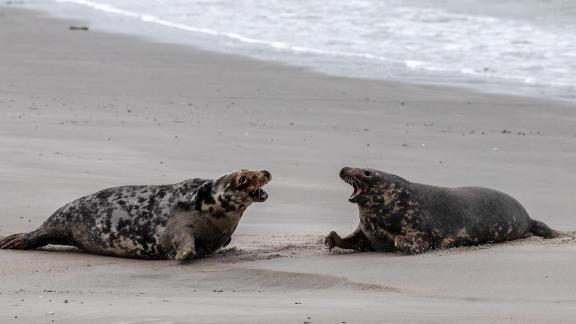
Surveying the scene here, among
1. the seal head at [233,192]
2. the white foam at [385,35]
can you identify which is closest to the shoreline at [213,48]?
the white foam at [385,35]

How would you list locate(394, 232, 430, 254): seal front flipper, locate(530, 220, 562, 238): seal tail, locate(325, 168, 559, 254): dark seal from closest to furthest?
locate(394, 232, 430, 254): seal front flipper, locate(325, 168, 559, 254): dark seal, locate(530, 220, 562, 238): seal tail

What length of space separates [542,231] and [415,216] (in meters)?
0.87

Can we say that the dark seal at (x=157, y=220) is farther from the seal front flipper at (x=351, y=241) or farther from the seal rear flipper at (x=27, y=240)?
the seal front flipper at (x=351, y=241)

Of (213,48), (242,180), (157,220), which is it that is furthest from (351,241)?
(213,48)

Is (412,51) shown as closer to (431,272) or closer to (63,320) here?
(431,272)

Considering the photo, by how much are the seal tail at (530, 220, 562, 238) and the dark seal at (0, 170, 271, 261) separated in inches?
65.4

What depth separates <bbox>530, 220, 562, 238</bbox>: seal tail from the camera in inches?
280

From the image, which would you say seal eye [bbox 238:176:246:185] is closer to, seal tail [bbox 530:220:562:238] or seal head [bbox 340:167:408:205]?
seal head [bbox 340:167:408:205]

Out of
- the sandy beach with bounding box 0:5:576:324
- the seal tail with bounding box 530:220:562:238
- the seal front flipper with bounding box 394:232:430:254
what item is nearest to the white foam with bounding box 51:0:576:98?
the sandy beach with bounding box 0:5:576:324

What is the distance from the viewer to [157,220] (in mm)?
6777

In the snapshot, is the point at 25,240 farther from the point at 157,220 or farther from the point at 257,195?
the point at 257,195

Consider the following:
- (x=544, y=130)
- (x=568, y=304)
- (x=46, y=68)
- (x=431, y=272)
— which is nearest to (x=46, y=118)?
(x=46, y=68)

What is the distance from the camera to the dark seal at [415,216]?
671cm

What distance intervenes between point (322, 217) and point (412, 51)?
9.82m
